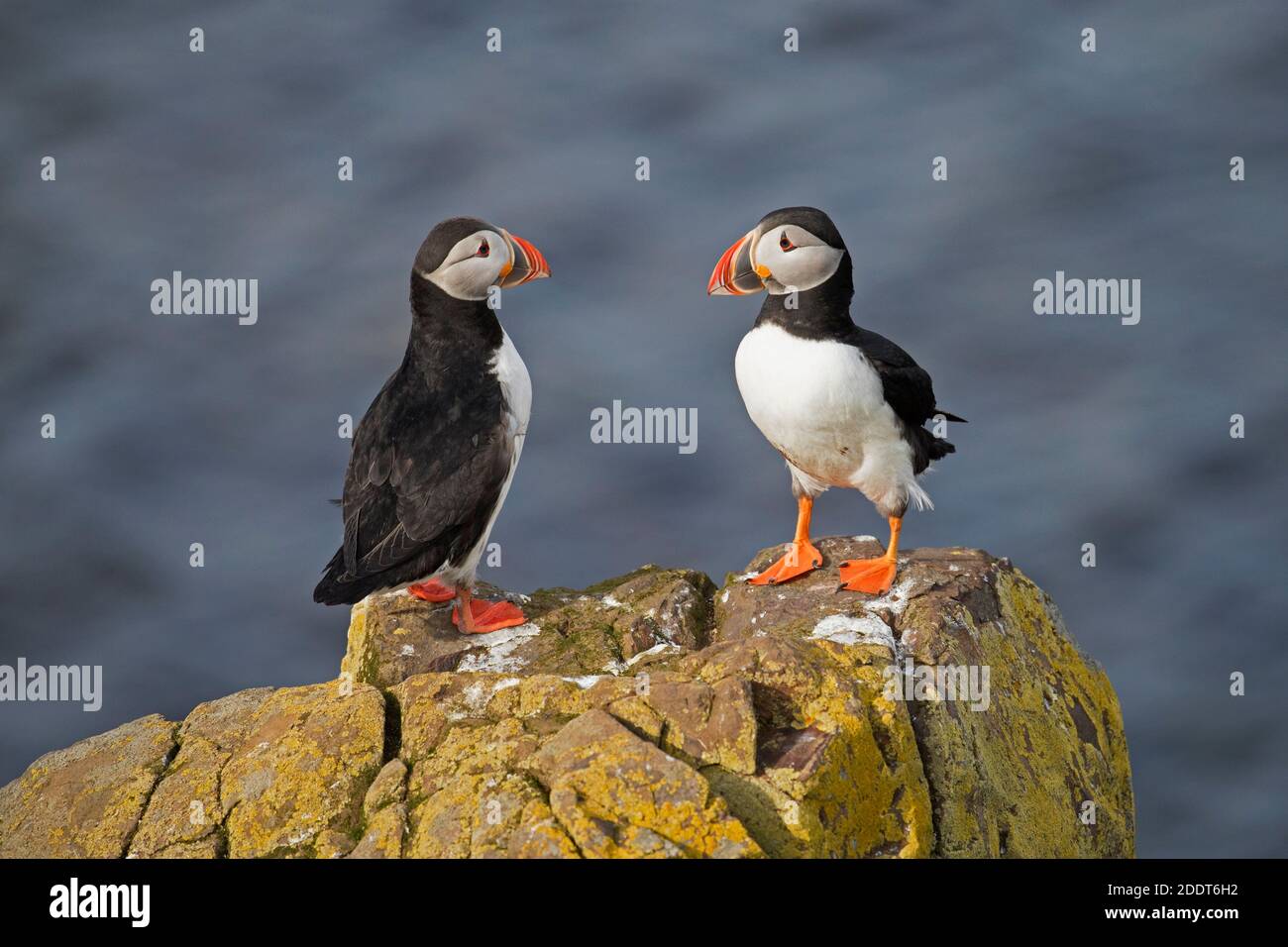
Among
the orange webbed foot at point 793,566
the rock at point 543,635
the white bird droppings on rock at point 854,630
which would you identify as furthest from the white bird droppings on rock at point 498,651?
the white bird droppings on rock at point 854,630

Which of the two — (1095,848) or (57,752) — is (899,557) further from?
(57,752)

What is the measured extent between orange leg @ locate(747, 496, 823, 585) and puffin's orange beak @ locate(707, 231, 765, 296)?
1.34 metres

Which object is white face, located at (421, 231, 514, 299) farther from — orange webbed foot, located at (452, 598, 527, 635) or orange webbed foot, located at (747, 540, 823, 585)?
orange webbed foot, located at (747, 540, 823, 585)

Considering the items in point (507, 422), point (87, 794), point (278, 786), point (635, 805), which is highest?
point (507, 422)

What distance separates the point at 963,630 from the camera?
6508 mm

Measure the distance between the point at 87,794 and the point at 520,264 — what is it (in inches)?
130

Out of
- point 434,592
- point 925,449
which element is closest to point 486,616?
point 434,592

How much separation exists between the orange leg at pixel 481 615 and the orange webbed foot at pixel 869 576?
1688 mm

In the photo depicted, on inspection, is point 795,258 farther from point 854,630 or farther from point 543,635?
point 543,635

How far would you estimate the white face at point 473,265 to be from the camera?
7.13 m

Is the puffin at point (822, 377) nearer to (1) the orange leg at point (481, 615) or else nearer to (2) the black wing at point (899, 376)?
(2) the black wing at point (899, 376)

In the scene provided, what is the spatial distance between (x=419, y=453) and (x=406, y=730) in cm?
177

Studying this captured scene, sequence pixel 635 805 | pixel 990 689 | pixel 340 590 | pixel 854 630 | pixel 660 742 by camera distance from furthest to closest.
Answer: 1. pixel 340 590
2. pixel 990 689
3. pixel 854 630
4. pixel 660 742
5. pixel 635 805

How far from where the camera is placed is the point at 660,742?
16.3 feet
